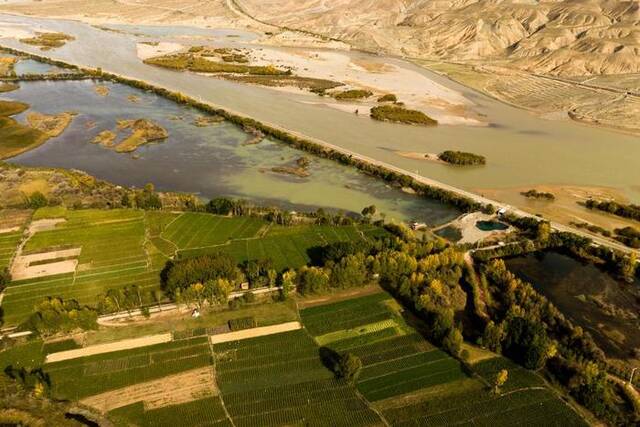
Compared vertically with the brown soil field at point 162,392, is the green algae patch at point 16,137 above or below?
above

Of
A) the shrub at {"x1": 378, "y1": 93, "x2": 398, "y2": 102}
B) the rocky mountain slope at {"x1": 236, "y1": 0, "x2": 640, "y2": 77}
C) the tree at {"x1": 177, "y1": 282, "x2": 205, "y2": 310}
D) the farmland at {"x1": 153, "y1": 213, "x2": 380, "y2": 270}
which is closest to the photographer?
the tree at {"x1": 177, "y1": 282, "x2": 205, "y2": 310}

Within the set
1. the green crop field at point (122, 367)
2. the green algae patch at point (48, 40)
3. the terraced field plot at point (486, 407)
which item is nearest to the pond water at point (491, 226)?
the terraced field plot at point (486, 407)

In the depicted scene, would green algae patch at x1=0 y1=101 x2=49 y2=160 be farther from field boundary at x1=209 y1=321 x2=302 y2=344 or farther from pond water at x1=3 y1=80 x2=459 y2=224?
field boundary at x1=209 y1=321 x2=302 y2=344

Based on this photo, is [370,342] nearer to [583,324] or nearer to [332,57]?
[583,324]

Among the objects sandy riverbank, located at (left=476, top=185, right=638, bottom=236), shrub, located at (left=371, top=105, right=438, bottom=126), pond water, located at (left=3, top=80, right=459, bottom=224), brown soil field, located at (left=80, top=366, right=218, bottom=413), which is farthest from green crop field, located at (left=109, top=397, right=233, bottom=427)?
shrub, located at (left=371, top=105, right=438, bottom=126)

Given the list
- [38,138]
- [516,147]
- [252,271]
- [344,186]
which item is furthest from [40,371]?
[516,147]

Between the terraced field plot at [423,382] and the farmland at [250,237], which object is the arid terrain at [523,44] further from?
the terraced field plot at [423,382]
